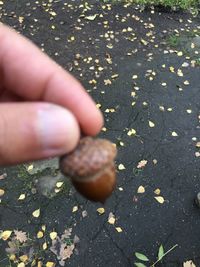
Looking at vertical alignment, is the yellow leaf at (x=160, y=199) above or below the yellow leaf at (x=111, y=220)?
above

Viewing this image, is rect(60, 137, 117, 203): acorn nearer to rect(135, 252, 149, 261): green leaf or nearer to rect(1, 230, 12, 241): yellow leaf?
rect(135, 252, 149, 261): green leaf

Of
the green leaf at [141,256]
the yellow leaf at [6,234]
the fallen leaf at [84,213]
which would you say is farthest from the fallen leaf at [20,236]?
the green leaf at [141,256]

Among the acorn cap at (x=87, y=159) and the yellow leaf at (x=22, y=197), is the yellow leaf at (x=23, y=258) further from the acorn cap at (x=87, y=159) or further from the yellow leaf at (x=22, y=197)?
the acorn cap at (x=87, y=159)

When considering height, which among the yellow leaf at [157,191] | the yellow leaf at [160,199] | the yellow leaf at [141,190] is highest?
the yellow leaf at [157,191]

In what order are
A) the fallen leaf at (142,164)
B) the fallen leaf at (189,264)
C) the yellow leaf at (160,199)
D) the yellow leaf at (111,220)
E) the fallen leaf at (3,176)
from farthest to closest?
the fallen leaf at (142,164), the fallen leaf at (3,176), the yellow leaf at (160,199), the yellow leaf at (111,220), the fallen leaf at (189,264)

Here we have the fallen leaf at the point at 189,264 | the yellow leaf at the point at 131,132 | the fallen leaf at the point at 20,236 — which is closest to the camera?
the fallen leaf at the point at 189,264

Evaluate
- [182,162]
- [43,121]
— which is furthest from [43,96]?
[182,162]

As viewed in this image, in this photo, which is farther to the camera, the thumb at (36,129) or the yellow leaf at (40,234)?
the yellow leaf at (40,234)
